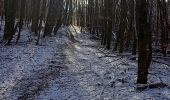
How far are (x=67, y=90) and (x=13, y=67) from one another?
487 centimetres

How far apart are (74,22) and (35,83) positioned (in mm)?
79949

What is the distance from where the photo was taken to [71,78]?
13320 millimetres

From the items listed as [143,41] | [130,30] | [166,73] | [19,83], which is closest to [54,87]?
[19,83]

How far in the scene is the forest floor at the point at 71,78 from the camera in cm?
1049

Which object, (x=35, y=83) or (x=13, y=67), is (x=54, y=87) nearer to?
(x=35, y=83)

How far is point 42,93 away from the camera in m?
10.8

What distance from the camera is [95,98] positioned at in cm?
1025

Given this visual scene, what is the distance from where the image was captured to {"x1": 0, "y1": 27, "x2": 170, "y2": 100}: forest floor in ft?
34.4

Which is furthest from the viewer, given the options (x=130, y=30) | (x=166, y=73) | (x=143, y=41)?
(x=130, y=30)

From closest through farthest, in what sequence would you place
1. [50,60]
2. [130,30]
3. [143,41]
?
[143,41], [50,60], [130,30]

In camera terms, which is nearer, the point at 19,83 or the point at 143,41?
the point at 143,41

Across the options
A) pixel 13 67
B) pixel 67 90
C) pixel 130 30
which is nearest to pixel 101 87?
pixel 67 90

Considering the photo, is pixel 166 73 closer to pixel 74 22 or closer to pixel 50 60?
pixel 50 60

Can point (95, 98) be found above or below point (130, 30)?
below
